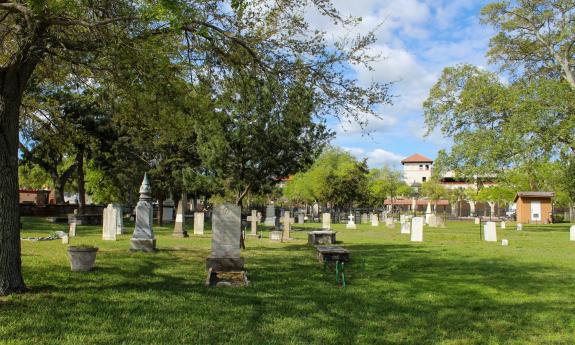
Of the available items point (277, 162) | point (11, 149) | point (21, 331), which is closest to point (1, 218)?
point (11, 149)

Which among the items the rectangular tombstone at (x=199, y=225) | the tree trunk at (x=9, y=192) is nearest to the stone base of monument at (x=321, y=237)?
the rectangular tombstone at (x=199, y=225)

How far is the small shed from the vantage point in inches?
1967

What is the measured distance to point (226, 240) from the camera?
11.5 metres

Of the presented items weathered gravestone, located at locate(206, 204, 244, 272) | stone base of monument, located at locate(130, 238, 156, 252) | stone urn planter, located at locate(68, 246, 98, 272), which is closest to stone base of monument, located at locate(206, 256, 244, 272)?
weathered gravestone, located at locate(206, 204, 244, 272)

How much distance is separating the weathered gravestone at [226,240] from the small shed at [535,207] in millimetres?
46134

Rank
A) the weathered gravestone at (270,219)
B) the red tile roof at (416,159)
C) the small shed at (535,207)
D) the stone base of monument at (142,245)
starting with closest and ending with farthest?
the stone base of monument at (142,245) < the weathered gravestone at (270,219) < the small shed at (535,207) < the red tile roof at (416,159)

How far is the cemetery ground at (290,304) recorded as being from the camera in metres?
6.14

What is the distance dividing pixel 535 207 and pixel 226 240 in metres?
47.4

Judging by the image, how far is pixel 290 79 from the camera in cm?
966

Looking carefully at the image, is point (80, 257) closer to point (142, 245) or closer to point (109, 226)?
point (142, 245)

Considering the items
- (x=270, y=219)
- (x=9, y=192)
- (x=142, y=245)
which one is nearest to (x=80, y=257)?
(x=9, y=192)

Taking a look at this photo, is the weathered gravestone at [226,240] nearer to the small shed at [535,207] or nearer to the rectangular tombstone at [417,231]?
the rectangular tombstone at [417,231]

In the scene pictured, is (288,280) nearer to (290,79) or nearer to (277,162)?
(290,79)

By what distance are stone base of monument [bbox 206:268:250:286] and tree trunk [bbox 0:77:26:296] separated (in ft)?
11.0
